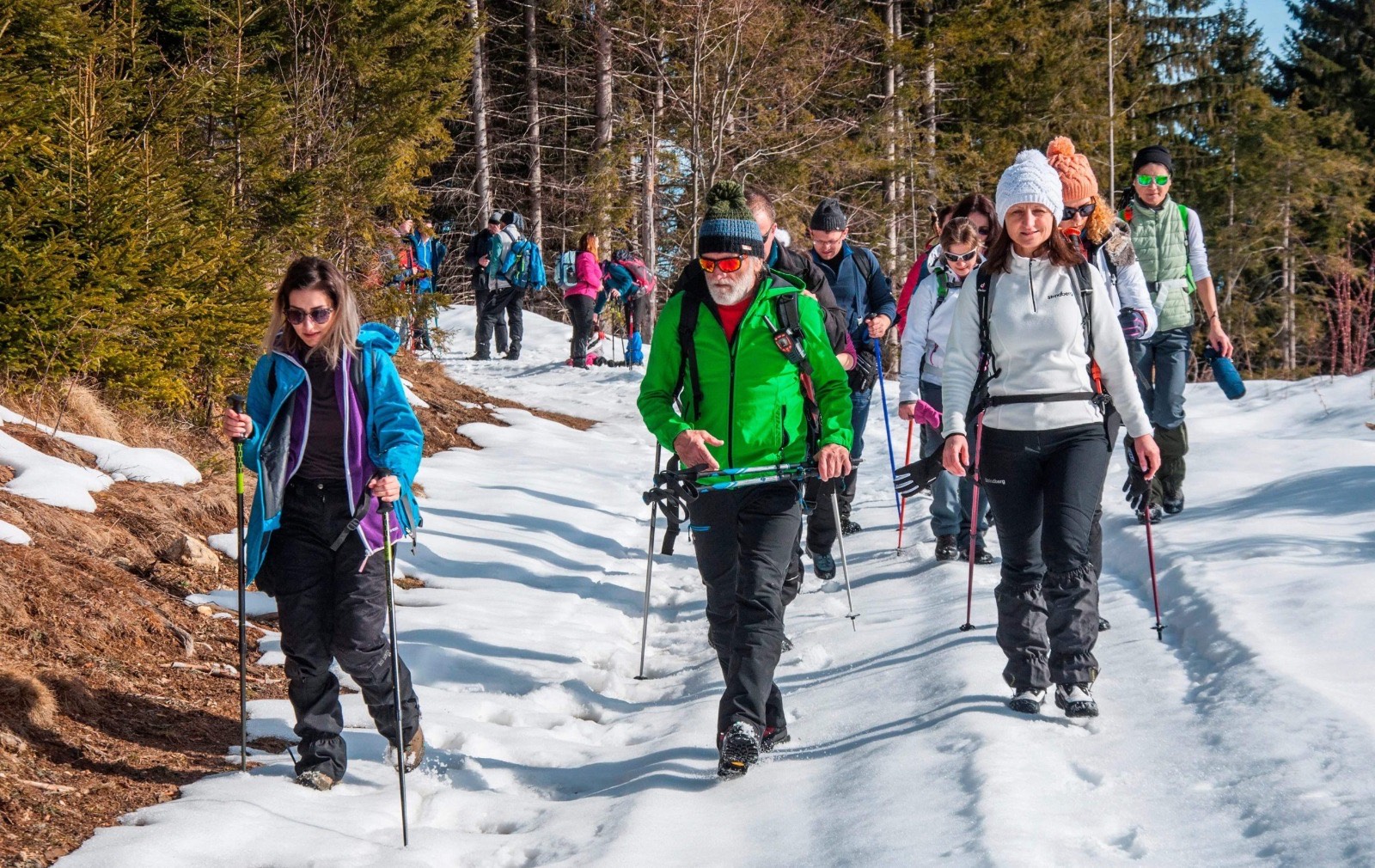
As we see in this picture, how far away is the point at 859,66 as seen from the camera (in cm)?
2780

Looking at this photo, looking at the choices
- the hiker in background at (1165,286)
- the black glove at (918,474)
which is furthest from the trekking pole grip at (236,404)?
the hiker in background at (1165,286)

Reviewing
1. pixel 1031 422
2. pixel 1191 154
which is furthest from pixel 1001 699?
pixel 1191 154

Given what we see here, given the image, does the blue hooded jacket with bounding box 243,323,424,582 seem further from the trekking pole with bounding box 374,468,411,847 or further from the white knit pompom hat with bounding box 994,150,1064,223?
the white knit pompom hat with bounding box 994,150,1064,223

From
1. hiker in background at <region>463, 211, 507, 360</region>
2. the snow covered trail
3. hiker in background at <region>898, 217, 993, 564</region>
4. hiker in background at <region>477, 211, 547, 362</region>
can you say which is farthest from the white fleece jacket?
hiker in background at <region>463, 211, 507, 360</region>

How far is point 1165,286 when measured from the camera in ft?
26.4

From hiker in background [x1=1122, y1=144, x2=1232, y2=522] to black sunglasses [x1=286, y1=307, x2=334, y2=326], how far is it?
5184 millimetres

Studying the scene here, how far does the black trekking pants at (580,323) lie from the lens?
65.4 feet

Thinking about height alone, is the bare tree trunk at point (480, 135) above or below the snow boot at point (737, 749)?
above

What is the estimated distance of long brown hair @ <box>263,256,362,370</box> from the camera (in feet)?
15.5

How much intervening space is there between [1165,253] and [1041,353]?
3809 millimetres

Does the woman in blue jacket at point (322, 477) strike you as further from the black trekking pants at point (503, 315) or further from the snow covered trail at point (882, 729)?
the black trekking pants at point (503, 315)

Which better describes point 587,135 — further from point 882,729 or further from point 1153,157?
point 882,729

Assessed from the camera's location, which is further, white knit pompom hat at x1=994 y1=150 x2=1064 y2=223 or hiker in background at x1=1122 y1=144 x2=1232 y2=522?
hiker in background at x1=1122 y1=144 x2=1232 y2=522

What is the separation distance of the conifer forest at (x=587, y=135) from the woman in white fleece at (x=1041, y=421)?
17.2ft
